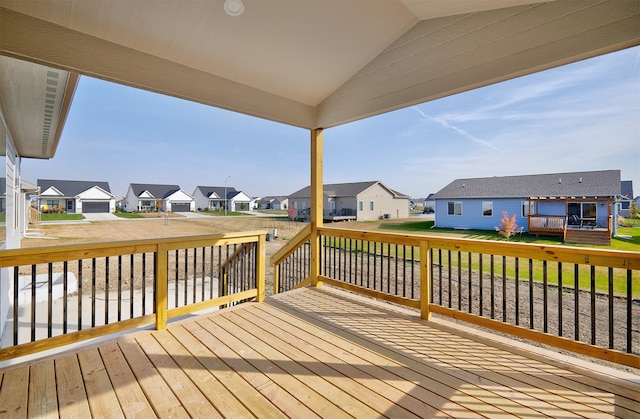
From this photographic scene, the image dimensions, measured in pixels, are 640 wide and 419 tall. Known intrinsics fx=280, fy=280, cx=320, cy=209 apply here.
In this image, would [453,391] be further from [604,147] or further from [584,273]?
[604,147]

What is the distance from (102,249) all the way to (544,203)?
385 centimetres

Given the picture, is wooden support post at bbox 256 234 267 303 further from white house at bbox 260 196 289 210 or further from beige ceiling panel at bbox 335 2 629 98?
beige ceiling panel at bbox 335 2 629 98

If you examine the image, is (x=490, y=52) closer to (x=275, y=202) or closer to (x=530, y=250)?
(x=530, y=250)

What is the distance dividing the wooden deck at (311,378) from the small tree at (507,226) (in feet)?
3.23

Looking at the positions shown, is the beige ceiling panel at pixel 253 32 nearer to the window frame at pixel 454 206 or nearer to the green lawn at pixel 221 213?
the green lawn at pixel 221 213

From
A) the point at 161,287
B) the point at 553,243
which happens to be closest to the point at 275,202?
the point at 161,287

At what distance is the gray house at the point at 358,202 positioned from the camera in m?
3.50

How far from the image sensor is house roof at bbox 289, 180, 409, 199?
3.53 metres

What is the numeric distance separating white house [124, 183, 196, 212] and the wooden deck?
147 centimetres

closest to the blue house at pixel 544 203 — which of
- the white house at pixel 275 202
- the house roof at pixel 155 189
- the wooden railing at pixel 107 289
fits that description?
the wooden railing at pixel 107 289

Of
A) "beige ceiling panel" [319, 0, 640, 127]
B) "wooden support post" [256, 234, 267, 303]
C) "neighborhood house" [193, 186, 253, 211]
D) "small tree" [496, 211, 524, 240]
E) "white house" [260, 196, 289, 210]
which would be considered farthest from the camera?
"white house" [260, 196, 289, 210]

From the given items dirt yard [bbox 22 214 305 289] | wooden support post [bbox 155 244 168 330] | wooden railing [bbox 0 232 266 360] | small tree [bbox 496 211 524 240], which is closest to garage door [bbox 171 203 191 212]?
dirt yard [bbox 22 214 305 289]

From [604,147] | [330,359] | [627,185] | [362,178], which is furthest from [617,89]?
[330,359]

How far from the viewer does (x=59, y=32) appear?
215 cm
